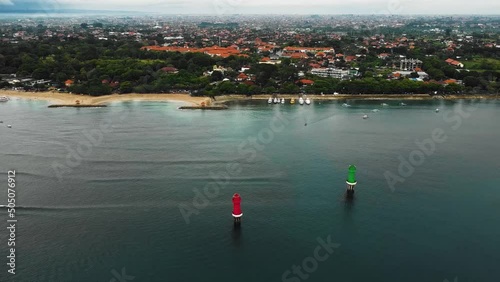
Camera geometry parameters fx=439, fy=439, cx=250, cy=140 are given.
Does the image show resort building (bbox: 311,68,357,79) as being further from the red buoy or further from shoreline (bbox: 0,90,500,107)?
the red buoy

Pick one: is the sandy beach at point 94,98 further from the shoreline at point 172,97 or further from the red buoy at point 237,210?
the red buoy at point 237,210

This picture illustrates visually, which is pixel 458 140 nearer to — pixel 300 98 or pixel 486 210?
pixel 486 210

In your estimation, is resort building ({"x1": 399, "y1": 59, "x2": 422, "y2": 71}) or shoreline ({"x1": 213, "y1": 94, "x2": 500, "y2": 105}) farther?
resort building ({"x1": 399, "y1": 59, "x2": 422, "y2": 71})

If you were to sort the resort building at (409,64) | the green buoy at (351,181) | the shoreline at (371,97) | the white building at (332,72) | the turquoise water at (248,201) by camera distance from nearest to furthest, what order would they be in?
the turquoise water at (248,201) → the green buoy at (351,181) → the shoreline at (371,97) → the white building at (332,72) → the resort building at (409,64)

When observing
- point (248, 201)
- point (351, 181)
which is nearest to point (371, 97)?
point (351, 181)

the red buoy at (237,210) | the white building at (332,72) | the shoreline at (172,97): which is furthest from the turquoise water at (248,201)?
the white building at (332,72)

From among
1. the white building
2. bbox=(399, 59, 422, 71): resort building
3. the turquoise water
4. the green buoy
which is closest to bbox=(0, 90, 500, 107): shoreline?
the turquoise water
